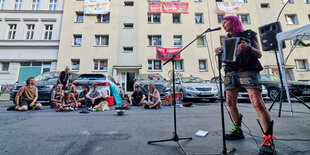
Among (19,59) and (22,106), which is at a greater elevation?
(19,59)

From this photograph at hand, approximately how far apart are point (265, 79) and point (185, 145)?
Answer: 9.28 metres

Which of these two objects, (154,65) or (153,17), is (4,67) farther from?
(153,17)

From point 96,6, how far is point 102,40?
3888mm

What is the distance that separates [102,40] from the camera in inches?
559

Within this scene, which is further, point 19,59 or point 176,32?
point 176,32

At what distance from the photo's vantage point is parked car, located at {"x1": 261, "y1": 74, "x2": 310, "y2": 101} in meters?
6.63

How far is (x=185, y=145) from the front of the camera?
69.8 inches

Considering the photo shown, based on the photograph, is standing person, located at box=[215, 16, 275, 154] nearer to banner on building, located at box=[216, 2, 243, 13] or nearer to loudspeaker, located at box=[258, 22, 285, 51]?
loudspeaker, located at box=[258, 22, 285, 51]

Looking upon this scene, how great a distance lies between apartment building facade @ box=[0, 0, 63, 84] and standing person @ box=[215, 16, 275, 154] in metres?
16.1

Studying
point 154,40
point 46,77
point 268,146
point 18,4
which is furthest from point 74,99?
point 18,4

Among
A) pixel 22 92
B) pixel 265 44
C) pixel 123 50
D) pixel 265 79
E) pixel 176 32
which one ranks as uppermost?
pixel 176 32

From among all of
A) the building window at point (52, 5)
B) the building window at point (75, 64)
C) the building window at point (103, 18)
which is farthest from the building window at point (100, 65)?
the building window at point (52, 5)

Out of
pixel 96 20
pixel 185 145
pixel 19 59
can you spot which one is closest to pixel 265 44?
pixel 185 145

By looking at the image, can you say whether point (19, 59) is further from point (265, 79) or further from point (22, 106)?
point (265, 79)
